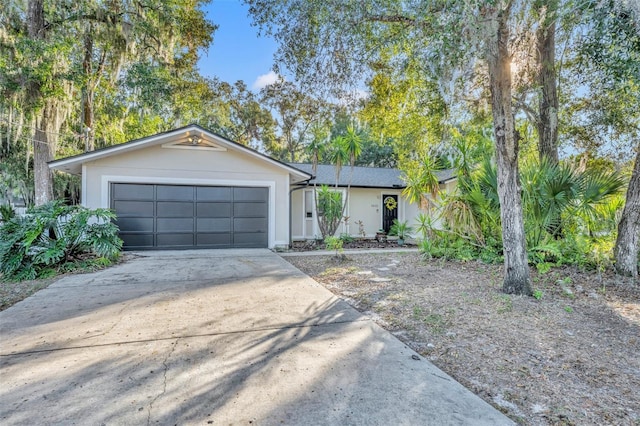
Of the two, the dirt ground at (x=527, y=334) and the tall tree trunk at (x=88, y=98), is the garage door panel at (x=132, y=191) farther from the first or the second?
the dirt ground at (x=527, y=334)

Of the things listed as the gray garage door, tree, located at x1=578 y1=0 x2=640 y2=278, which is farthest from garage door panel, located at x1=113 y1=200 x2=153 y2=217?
tree, located at x1=578 y1=0 x2=640 y2=278

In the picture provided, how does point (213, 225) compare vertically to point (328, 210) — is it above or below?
below

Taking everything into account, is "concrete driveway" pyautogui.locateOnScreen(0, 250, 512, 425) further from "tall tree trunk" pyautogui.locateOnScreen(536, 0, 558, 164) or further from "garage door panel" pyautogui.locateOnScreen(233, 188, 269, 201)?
"tall tree trunk" pyautogui.locateOnScreen(536, 0, 558, 164)

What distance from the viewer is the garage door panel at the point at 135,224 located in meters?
9.17

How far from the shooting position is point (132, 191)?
926 centimetres

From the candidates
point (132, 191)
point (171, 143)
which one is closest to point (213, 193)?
point (171, 143)

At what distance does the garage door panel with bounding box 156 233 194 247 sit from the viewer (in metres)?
9.45

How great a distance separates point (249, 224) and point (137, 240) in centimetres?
312

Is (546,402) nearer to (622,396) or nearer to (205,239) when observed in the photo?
(622,396)

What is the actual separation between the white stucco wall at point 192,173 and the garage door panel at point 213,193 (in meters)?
0.17

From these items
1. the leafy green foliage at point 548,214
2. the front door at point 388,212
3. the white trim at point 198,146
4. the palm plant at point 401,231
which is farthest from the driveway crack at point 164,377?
A: the front door at point 388,212

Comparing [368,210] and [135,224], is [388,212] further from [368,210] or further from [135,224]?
[135,224]

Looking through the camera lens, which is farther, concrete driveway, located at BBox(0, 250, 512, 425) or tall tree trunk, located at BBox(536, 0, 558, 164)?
tall tree trunk, located at BBox(536, 0, 558, 164)

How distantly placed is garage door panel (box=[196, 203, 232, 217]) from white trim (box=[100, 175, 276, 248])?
63cm
